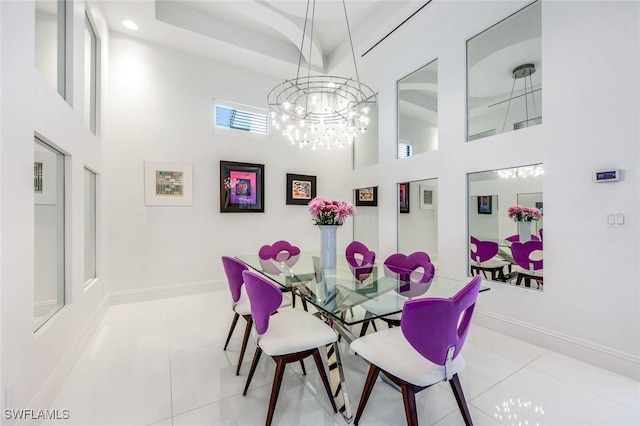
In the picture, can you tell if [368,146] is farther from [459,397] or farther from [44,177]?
[44,177]

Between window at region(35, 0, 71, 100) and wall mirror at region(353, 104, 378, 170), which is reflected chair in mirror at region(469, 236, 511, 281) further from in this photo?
window at region(35, 0, 71, 100)

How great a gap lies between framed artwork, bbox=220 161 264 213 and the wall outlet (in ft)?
10.4

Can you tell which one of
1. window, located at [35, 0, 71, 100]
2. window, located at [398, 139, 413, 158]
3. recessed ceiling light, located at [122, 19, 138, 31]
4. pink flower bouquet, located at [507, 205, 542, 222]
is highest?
recessed ceiling light, located at [122, 19, 138, 31]

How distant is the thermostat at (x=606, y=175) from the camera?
2189mm

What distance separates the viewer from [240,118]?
15.2ft

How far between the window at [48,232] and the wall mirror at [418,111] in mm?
3857

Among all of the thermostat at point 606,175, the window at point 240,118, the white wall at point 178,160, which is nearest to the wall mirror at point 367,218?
the white wall at point 178,160

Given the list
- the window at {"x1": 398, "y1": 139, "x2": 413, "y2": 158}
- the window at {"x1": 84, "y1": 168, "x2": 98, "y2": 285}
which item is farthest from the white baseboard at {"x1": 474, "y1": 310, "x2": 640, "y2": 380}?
the window at {"x1": 84, "y1": 168, "x2": 98, "y2": 285}

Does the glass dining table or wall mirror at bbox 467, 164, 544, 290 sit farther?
wall mirror at bbox 467, 164, 544, 290

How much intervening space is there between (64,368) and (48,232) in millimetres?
1005

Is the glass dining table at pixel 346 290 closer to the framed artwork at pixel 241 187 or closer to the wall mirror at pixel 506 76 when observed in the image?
the framed artwork at pixel 241 187

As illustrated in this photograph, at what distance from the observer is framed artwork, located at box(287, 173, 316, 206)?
5.02 meters

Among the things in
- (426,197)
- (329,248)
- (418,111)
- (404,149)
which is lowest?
(329,248)

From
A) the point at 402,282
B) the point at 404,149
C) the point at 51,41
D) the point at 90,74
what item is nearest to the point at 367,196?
the point at 404,149
